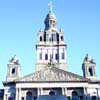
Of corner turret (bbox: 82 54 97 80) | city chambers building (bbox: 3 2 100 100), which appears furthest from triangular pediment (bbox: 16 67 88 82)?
corner turret (bbox: 82 54 97 80)

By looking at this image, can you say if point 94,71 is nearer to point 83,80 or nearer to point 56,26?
point 83,80

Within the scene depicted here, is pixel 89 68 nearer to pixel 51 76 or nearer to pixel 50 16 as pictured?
pixel 51 76

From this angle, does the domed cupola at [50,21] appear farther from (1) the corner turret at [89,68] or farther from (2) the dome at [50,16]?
(1) the corner turret at [89,68]

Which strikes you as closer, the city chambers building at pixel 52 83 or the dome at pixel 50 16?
the city chambers building at pixel 52 83

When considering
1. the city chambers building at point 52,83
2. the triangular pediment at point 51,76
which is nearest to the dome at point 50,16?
the city chambers building at point 52,83

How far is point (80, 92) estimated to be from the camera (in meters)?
37.6

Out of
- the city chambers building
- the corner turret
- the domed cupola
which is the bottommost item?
the city chambers building

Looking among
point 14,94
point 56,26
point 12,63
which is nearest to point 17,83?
point 14,94

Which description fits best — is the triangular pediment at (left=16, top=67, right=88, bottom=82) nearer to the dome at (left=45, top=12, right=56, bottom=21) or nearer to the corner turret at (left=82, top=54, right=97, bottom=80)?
the corner turret at (left=82, top=54, right=97, bottom=80)

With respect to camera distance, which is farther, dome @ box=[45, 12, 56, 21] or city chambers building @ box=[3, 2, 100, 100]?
dome @ box=[45, 12, 56, 21]

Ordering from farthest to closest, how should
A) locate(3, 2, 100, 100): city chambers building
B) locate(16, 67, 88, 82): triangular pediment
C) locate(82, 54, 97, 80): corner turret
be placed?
locate(82, 54, 97, 80): corner turret < locate(16, 67, 88, 82): triangular pediment < locate(3, 2, 100, 100): city chambers building

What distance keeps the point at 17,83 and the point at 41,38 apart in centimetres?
1773

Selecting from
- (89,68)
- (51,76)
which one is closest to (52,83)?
(51,76)

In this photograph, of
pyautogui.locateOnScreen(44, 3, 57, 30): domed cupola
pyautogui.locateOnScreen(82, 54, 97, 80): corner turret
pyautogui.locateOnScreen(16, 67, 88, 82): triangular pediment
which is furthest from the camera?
pyautogui.locateOnScreen(44, 3, 57, 30): domed cupola
